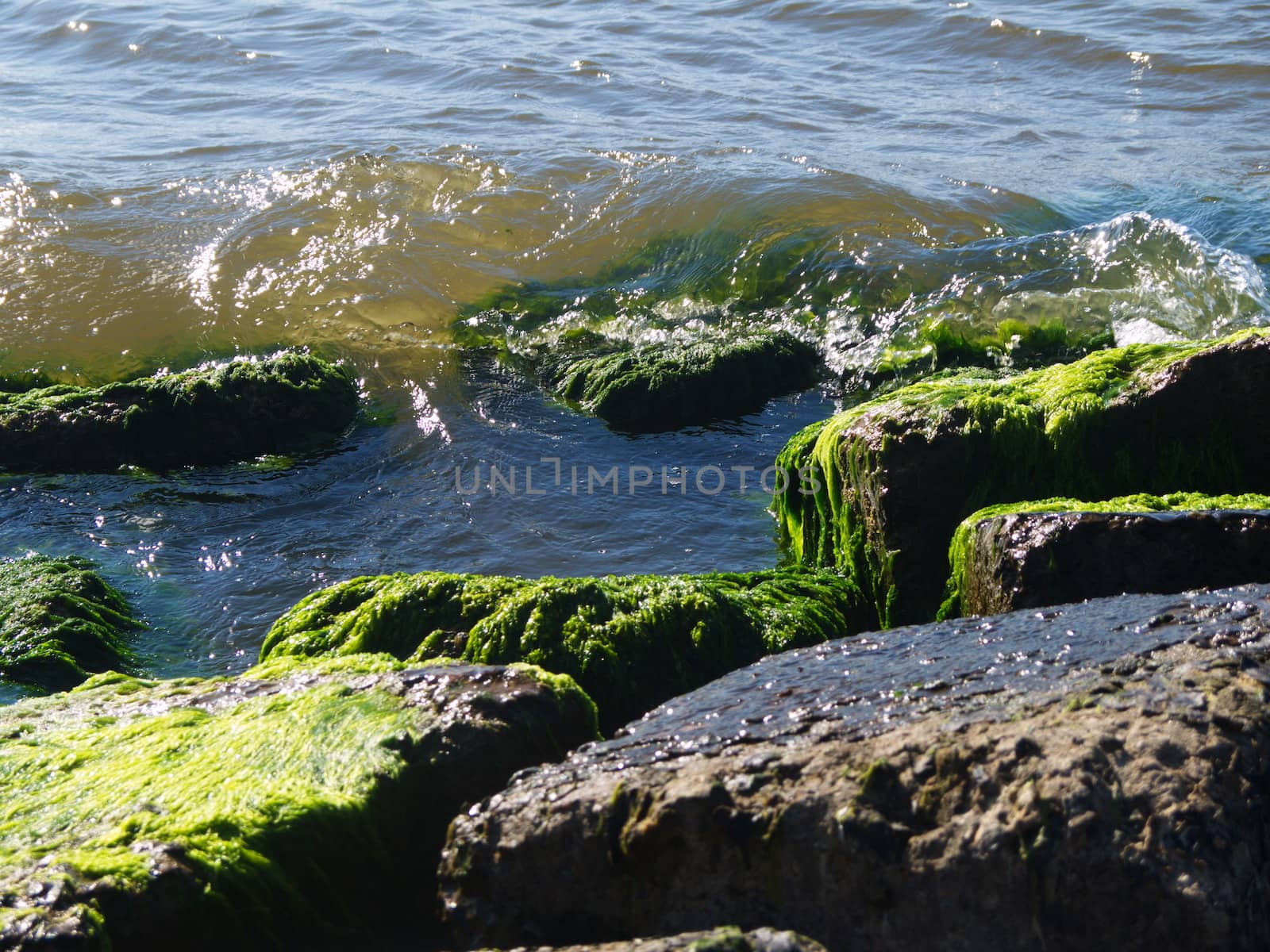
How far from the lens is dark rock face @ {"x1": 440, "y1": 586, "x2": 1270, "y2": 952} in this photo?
2301 mm

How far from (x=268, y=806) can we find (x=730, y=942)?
131cm

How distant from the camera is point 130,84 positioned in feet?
50.1

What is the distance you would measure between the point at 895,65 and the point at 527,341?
343 inches

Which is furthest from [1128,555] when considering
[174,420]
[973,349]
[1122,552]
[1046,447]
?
[174,420]

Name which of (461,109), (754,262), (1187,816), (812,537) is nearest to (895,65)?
(461,109)

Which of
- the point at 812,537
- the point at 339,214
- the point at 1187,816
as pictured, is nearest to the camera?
the point at 1187,816

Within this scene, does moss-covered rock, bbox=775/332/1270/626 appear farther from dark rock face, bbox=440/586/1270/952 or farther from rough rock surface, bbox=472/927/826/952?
rough rock surface, bbox=472/927/826/952

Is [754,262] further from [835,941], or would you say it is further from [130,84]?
[130,84]

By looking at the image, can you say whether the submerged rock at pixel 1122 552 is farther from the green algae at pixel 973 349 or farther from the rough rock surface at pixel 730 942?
the green algae at pixel 973 349

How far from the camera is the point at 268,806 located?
3.00 m

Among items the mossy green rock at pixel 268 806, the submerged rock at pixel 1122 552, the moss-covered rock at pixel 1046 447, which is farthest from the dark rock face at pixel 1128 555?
the mossy green rock at pixel 268 806

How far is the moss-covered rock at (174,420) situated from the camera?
6.90 meters

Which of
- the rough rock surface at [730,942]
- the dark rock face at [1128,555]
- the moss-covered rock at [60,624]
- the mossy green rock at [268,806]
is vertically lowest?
the moss-covered rock at [60,624]

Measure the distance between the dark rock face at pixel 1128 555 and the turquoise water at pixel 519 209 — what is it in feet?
6.29
